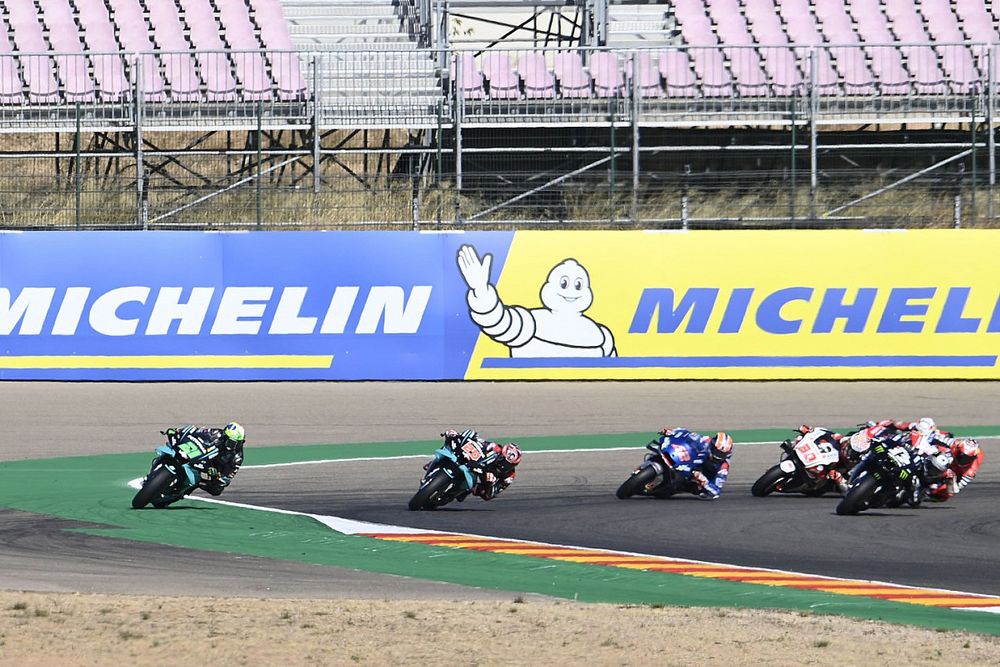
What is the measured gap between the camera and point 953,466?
11688mm

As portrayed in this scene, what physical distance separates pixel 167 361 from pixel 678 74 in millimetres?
10522

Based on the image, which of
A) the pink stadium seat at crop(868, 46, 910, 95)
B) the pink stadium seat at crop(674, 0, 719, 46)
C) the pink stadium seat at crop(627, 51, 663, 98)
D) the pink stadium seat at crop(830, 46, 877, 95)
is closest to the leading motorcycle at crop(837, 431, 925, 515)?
the pink stadium seat at crop(627, 51, 663, 98)

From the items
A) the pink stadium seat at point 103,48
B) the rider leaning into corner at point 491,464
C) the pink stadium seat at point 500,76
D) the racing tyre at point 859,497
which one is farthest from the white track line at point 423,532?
the pink stadium seat at point 500,76

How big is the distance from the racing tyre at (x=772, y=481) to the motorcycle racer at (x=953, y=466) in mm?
1116

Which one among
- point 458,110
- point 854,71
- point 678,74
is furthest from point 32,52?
point 854,71

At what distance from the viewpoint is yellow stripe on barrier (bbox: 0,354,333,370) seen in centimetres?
1995

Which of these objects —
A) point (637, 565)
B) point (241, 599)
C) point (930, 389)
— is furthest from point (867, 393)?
point (241, 599)

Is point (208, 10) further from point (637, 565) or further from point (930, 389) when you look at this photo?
point (637, 565)

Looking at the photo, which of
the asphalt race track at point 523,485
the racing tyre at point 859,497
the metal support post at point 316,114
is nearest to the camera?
the asphalt race track at point 523,485

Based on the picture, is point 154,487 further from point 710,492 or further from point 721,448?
point 721,448

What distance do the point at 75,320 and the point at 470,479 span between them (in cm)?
1036

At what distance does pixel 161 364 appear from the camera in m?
20.0

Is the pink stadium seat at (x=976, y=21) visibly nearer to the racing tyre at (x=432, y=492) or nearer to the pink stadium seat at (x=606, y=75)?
the pink stadium seat at (x=606, y=75)

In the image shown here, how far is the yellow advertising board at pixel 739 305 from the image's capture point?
→ 65.9 ft
